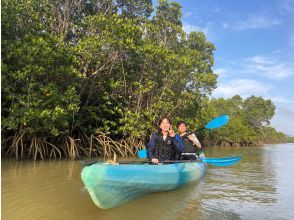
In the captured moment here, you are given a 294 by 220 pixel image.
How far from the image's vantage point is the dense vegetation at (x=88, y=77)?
9016 millimetres

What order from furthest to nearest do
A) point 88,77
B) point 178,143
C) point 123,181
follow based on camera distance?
point 88,77, point 178,143, point 123,181

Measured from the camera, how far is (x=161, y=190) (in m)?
5.27

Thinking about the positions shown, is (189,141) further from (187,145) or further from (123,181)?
(123,181)

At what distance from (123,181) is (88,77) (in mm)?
7451

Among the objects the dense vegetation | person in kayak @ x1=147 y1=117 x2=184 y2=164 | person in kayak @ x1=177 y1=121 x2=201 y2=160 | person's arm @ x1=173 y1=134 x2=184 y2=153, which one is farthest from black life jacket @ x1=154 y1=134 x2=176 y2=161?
the dense vegetation

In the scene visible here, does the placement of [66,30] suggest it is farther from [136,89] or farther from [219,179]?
[219,179]

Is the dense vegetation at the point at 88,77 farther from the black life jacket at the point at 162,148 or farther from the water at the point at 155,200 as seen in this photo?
the black life jacket at the point at 162,148

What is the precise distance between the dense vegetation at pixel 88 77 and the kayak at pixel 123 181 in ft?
15.3

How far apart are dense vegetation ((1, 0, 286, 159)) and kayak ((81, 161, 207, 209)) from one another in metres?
4.67

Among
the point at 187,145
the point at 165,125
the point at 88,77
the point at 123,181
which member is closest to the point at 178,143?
the point at 187,145

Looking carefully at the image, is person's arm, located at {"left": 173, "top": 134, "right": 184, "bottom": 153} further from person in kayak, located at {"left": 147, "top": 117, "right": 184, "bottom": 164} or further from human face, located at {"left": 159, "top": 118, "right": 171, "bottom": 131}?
human face, located at {"left": 159, "top": 118, "right": 171, "bottom": 131}

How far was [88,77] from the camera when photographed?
11227mm

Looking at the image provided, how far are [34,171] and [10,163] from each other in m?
1.62

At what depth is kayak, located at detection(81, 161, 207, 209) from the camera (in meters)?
4.03
